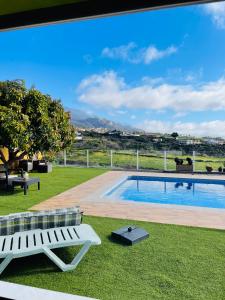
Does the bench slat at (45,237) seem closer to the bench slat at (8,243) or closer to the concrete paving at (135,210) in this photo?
the bench slat at (8,243)

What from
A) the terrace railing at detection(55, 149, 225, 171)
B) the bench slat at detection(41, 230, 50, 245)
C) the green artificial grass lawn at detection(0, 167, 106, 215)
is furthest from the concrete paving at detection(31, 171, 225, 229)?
the terrace railing at detection(55, 149, 225, 171)

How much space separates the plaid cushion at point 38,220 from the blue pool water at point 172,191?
178 inches

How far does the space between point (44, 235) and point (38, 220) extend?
0.21m

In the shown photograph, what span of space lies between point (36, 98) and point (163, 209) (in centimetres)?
475

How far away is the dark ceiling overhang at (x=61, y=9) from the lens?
192cm

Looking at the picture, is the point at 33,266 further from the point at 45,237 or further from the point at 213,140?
the point at 213,140

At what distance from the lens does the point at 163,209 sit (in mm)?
6574

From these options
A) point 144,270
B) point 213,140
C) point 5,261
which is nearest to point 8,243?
point 5,261

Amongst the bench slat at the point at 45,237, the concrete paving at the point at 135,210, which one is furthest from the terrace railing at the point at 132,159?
the bench slat at the point at 45,237

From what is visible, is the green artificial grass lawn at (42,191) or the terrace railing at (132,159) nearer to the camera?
the green artificial grass lawn at (42,191)

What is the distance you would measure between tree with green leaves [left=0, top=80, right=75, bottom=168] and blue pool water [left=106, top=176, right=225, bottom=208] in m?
2.51

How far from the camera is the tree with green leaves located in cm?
803

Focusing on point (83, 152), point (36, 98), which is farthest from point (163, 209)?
point (83, 152)

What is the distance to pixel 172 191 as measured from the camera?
9.75m
